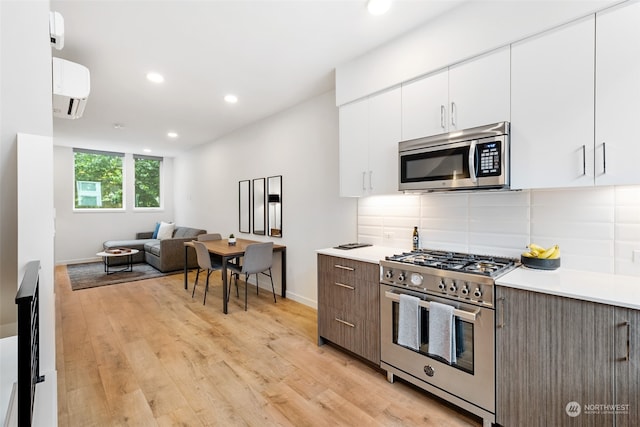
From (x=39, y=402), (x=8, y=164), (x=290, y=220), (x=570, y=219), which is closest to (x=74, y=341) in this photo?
(x=39, y=402)

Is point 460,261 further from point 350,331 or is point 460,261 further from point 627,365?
point 350,331

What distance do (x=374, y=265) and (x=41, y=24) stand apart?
2713 mm

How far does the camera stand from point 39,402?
4.90 feet

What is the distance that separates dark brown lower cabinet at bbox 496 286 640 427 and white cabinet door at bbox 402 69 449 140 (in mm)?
1217

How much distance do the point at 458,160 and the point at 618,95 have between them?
807 millimetres

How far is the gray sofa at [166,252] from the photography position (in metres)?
5.63

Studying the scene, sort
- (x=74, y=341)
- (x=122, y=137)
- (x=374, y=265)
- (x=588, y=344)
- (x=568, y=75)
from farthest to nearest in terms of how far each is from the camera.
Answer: (x=122, y=137) → (x=74, y=341) → (x=374, y=265) → (x=568, y=75) → (x=588, y=344)

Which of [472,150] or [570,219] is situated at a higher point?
[472,150]

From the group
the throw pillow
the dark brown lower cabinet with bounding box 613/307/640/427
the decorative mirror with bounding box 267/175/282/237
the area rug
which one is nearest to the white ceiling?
the decorative mirror with bounding box 267/175/282/237

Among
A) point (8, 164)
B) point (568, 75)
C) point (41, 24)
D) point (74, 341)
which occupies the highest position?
point (41, 24)

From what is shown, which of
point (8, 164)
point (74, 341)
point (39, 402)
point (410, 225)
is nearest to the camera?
point (39, 402)

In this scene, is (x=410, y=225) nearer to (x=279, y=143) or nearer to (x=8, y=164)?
(x=279, y=143)

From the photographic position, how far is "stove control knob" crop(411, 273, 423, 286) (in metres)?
1.97

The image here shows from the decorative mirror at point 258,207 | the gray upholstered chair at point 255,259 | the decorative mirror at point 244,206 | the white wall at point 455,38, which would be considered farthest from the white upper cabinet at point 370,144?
the decorative mirror at point 244,206
